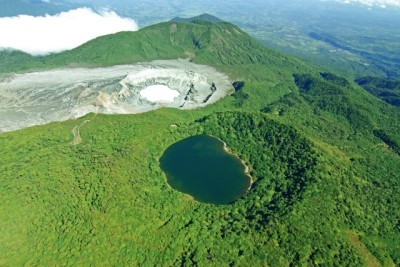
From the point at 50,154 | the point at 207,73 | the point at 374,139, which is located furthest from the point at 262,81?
the point at 50,154

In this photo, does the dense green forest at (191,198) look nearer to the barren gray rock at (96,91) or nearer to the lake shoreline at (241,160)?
the lake shoreline at (241,160)

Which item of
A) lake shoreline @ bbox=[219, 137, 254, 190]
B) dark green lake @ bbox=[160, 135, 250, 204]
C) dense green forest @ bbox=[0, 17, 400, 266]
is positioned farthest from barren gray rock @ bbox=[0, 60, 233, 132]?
lake shoreline @ bbox=[219, 137, 254, 190]

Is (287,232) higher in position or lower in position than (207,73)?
higher

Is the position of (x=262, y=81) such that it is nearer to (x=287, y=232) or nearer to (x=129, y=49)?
(x=129, y=49)

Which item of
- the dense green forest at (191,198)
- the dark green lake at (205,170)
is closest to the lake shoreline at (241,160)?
the dark green lake at (205,170)

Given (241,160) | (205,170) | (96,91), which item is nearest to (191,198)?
(205,170)

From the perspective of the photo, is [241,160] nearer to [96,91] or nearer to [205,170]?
[205,170]
